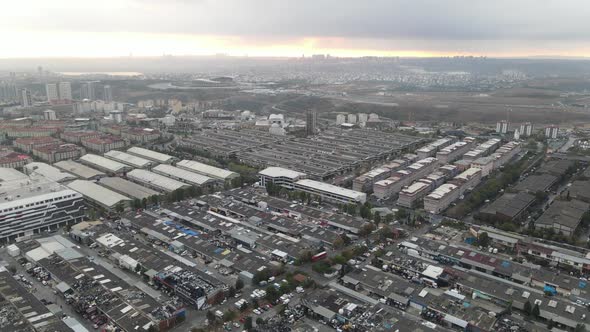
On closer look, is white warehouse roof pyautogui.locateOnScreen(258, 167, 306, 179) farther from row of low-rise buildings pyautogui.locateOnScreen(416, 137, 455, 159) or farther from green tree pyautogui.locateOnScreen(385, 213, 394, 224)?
row of low-rise buildings pyautogui.locateOnScreen(416, 137, 455, 159)

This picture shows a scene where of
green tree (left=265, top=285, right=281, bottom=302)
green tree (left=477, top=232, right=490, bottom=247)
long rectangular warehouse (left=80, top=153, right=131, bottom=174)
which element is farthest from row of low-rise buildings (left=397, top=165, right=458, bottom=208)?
long rectangular warehouse (left=80, top=153, right=131, bottom=174)

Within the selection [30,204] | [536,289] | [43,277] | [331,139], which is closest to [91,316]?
[43,277]

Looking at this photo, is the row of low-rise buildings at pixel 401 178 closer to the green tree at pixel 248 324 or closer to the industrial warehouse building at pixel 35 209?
the green tree at pixel 248 324

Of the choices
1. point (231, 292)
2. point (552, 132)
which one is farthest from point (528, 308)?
point (552, 132)

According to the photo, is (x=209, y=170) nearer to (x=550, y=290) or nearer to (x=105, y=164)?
(x=105, y=164)

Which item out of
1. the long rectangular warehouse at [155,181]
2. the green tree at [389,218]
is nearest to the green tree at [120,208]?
the long rectangular warehouse at [155,181]
